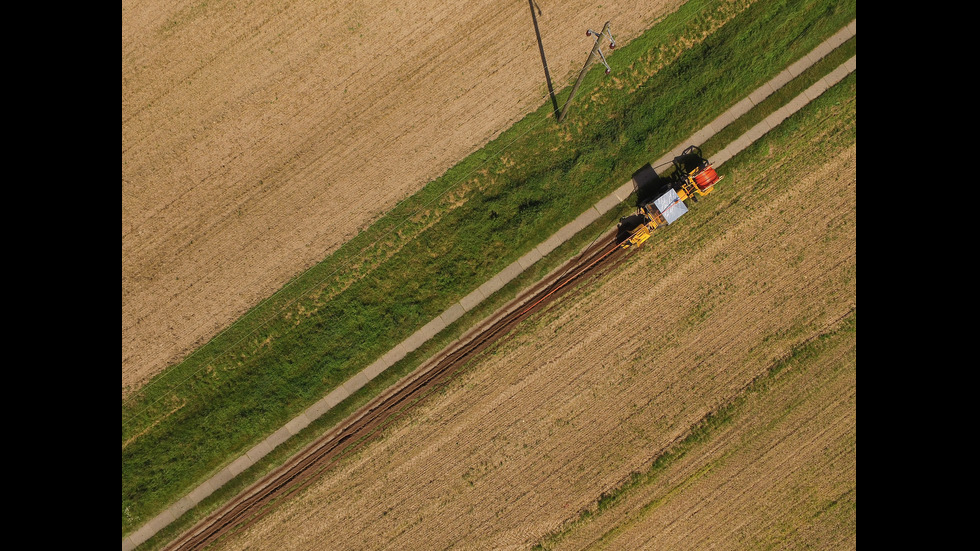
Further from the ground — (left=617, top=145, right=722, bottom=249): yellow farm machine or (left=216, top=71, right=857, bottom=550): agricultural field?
(left=617, top=145, right=722, bottom=249): yellow farm machine

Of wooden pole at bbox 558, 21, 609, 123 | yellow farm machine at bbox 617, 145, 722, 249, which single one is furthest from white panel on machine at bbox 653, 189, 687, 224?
wooden pole at bbox 558, 21, 609, 123

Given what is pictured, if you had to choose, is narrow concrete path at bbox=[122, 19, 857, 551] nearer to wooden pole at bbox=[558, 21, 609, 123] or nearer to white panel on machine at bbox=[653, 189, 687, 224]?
white panel on machine at bbox=[653, 189, 687, 224]

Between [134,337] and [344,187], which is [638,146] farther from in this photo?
[134,337]

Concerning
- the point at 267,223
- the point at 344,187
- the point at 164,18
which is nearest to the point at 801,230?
the point at 344,187

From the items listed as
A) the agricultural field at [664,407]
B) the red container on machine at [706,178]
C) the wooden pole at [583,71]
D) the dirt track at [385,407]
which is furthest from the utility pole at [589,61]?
the agricultural field at [664,407]

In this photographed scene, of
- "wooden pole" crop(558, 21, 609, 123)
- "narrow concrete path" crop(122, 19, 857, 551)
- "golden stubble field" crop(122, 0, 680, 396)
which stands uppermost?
"golden stubble field" crop(122, 0, 680, 396)

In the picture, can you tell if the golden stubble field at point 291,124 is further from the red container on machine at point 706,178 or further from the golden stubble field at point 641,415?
the golden stubble field at point 641,415
